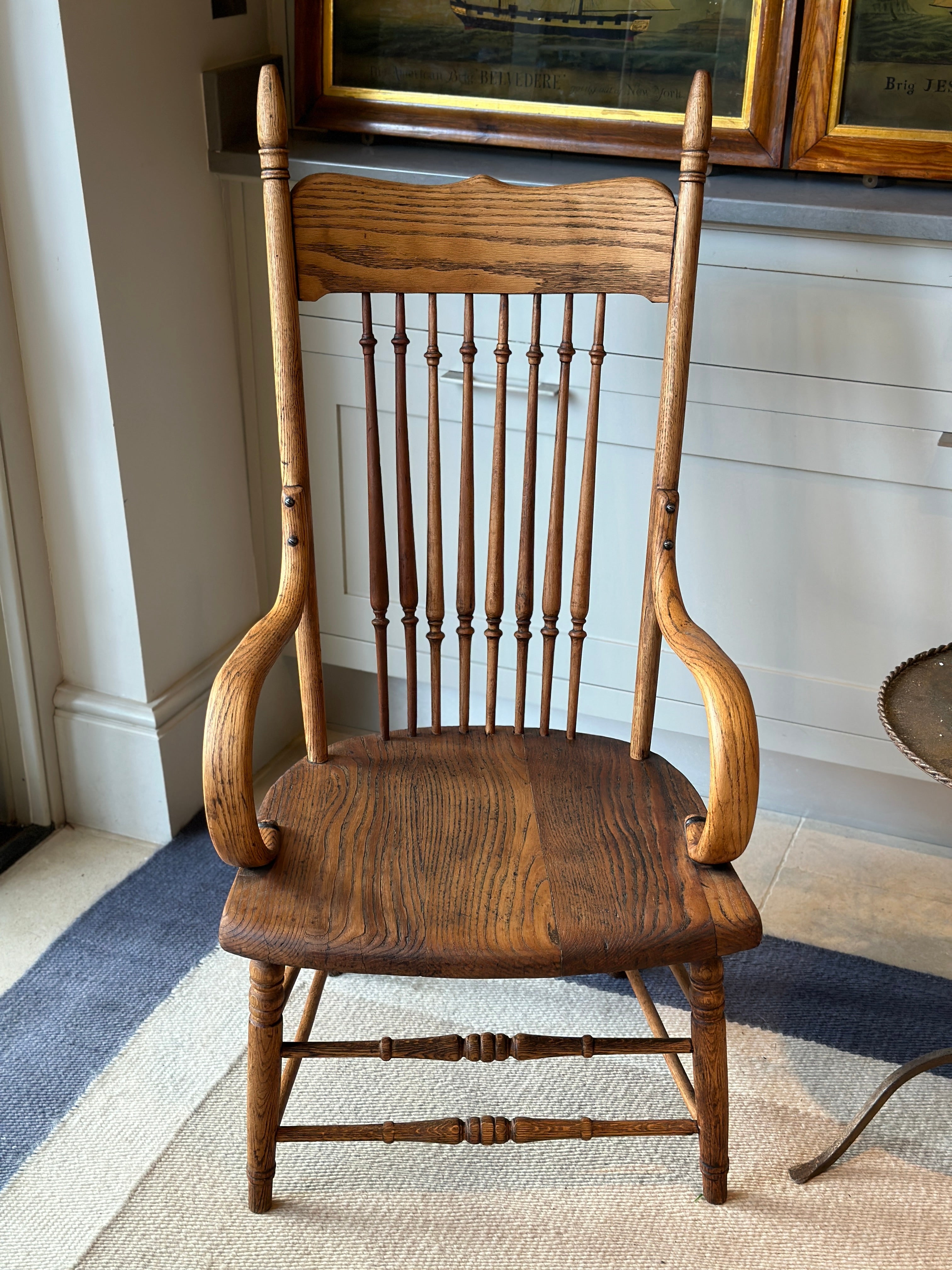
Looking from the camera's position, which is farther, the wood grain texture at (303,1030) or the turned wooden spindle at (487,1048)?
the wood grain texture at (303,1030)

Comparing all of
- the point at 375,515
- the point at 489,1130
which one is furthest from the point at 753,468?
the point at 489,1130

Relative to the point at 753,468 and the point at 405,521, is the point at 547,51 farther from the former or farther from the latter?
the point at 405,521

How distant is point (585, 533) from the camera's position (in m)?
1.37

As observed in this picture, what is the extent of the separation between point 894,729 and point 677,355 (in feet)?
1.48

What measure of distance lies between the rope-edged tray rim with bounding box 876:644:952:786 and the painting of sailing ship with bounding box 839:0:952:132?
692 millimetres

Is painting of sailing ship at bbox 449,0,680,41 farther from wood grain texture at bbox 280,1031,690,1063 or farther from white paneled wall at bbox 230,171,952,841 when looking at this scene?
wood grain texture at bbox 280,1031,690,1063

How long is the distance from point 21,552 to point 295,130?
0.75 metres

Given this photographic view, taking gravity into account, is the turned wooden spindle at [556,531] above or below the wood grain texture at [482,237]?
below

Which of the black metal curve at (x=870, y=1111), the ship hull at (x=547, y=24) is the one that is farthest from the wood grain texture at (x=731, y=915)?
the ship hull at (x=547, y=24)

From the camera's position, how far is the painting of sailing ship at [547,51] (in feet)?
5.17

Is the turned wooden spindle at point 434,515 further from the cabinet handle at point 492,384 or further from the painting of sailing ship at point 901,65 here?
the painting of sailing ship at point 901,65

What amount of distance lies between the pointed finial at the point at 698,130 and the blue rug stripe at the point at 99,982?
118 centimetres

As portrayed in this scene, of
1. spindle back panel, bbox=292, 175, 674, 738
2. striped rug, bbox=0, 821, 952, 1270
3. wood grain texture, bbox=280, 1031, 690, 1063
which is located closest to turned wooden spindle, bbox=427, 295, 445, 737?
spindle back panel, bbox=292, 175, 674, 738

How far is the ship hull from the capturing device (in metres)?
1.60
